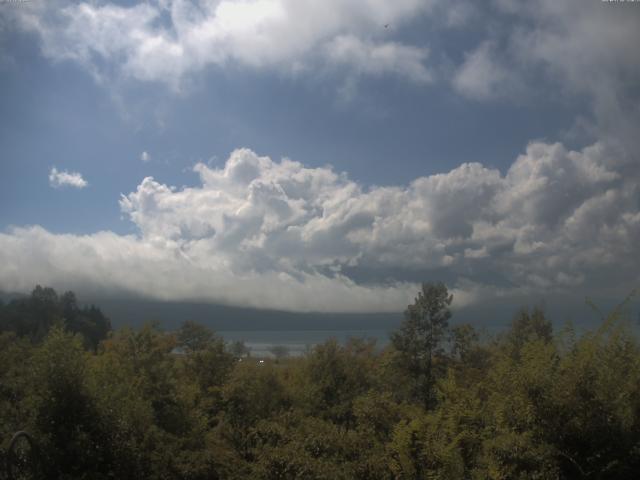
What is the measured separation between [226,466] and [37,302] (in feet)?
340

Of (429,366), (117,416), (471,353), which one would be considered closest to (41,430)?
(117,416)

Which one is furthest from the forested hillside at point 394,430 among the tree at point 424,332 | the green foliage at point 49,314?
the green foliage at point 49,314

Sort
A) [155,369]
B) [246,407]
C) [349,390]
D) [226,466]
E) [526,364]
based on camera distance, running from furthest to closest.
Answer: [349,390] → [246,407] → [155,369] → [226,466] → [526,364]

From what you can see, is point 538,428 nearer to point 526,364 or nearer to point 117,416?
point 526,364

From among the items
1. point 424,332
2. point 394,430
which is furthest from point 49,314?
point 394,430

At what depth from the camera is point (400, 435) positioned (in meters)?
12.8

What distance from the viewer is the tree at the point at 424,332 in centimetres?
3522

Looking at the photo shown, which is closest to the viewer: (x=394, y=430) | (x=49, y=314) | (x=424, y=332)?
(x=394, y=430)

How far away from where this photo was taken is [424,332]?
117ft

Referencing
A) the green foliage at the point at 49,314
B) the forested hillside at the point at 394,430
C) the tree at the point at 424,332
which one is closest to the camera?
the forested hillside at the point at 394,430

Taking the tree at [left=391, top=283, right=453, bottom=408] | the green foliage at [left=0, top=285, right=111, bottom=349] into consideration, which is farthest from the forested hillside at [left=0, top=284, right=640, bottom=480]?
the green foliage at [left=0, top=285, right=111, bottom=349]

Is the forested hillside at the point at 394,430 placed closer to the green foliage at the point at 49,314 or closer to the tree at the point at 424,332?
the tree at the point at 424,332

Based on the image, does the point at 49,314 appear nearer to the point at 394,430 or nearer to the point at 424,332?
the point at 424,332

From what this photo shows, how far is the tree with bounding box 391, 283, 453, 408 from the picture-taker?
116 feet
